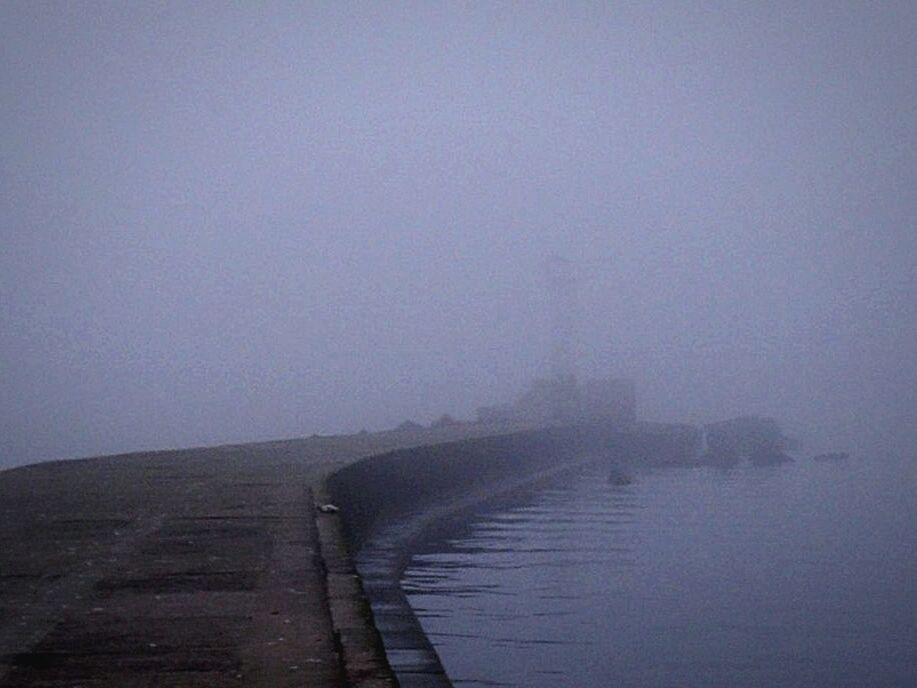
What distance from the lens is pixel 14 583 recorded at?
991 centimetres

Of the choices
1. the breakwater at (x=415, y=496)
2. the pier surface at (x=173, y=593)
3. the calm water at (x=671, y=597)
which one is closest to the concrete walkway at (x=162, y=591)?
the pier surface at (x=173, y=593)

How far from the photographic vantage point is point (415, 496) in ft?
98.6

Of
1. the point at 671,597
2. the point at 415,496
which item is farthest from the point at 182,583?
the point at 415,496

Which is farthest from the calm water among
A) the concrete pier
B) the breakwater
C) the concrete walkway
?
the concrete walkway

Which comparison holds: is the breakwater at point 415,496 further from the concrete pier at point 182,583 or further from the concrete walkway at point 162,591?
the concrete walkway at point 162,591

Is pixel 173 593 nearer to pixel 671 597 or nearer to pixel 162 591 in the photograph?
pixel 162 591

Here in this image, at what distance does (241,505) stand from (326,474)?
4791 millimetres

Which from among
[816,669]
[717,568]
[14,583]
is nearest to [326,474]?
[717,568]

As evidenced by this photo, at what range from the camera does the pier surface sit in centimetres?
711

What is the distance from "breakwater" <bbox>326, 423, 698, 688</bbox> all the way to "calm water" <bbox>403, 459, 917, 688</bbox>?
0.57 metres

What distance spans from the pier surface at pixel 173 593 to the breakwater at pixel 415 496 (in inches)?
47.1

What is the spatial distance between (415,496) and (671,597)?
12650 millimetres

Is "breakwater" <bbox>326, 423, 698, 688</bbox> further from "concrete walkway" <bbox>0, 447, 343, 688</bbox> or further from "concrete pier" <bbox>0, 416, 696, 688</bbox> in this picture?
"concrete walkway" <bbox>0, 447, 343, 688</bbox>

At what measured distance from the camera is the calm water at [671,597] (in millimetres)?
13266
